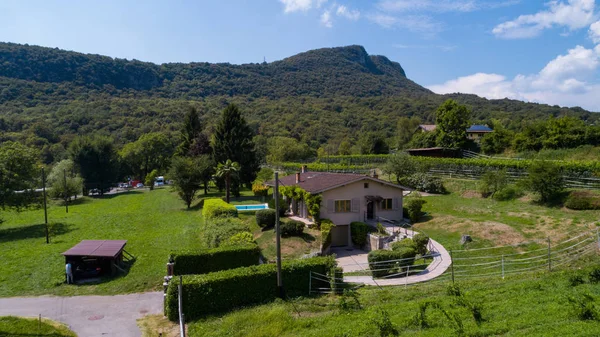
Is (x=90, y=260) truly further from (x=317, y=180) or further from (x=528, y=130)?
(x=528, y=130)

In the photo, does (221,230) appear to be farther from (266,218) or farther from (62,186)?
(62,186)

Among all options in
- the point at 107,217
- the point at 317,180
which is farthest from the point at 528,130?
the point at 107,217

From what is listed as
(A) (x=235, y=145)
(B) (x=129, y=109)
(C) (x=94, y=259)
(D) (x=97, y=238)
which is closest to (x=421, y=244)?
(C) (x=94, y=259)

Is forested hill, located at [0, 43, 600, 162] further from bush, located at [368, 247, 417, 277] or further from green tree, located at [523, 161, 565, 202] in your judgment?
bush, located at [368, 247, 417, 277]

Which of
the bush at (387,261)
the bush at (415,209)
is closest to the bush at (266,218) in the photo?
the bush at (387,261)

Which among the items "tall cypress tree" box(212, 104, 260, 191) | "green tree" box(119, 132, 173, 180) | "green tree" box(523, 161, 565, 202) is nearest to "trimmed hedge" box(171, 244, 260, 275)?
"green tree" box(523, 161, 565, 202)

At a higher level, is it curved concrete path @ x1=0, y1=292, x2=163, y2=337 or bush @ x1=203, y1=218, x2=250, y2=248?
bush @ x1=203, y1=218, x2=250, y2=248

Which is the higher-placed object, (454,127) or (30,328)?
(454,127)
